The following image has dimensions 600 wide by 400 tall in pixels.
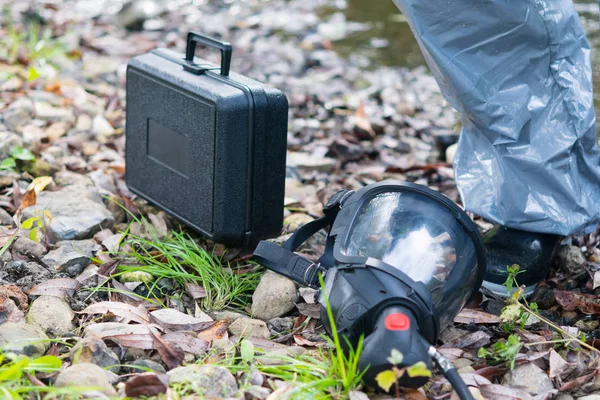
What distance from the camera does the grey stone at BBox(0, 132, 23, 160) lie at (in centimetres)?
262

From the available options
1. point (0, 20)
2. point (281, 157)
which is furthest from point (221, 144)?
point (0, 20)

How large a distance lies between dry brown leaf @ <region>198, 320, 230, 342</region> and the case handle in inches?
26.8

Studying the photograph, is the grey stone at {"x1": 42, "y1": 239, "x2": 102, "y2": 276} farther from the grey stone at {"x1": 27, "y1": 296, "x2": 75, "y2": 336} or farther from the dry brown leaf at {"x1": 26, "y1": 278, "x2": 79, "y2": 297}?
the grey stone at {"x1": 27, "y1": 296, "x2": 75, "y2": 336}

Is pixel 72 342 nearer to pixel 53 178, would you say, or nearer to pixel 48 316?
pixel 48 316

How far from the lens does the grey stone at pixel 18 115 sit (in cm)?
294

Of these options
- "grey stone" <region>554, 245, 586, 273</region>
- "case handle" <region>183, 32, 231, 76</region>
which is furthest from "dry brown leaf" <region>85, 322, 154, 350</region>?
"grey stone" <region>554, 245, 586, 273</region>

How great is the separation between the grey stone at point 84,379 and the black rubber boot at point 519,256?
1.07 meters

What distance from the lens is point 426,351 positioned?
1.58 meters

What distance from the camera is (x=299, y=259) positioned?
1965 mm

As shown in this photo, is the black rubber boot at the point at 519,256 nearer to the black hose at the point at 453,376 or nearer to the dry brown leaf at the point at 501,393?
the dry brown leaf at the point at 501,393

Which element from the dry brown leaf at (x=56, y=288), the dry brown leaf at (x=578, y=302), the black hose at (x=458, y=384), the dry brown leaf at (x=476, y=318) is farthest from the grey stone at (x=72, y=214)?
the dry brown leaf at (x=578, y=302)

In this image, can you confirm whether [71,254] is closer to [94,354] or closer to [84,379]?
[94,354]

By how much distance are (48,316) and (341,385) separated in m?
0.69

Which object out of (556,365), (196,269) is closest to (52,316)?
(196,269)
